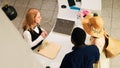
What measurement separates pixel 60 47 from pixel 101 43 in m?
0.57

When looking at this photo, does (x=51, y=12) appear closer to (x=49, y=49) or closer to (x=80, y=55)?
(x=49, y=49)

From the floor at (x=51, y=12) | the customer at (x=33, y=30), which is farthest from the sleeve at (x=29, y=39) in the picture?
the floor at (x=51, y=12)

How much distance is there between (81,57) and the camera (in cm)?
199

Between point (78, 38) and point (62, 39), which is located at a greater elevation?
point (78, 38)

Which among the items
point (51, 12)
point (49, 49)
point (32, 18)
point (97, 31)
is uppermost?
point (32, 18)

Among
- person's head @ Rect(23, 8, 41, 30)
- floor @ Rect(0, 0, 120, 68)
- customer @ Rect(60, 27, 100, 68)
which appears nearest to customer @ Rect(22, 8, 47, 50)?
person's head @ Rect(23, 8, 41, 30)

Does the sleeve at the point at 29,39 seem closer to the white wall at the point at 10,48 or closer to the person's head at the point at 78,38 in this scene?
the person's head at the point at 78,38

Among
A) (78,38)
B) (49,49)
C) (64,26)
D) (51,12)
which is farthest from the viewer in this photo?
(51,12)

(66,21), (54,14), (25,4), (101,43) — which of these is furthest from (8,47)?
(25,4)

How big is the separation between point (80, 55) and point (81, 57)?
2cm

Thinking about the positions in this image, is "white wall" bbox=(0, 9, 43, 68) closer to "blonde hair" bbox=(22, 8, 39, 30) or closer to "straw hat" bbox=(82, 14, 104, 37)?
"straw hat" bbox=(82, 14, 104, 37)

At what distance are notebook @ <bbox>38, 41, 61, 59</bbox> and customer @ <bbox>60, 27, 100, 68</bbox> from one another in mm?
601

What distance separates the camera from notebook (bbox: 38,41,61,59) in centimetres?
273

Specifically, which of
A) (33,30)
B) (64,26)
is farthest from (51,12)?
(33,30)
